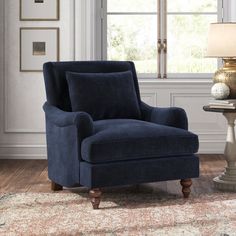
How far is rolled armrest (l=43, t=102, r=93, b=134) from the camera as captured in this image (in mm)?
3529

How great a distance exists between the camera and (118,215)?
3.30m

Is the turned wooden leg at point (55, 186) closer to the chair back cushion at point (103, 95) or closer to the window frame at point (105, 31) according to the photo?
the chair back cushion at point (103, 95)

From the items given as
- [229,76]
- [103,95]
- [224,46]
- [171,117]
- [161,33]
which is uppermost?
[161,33]

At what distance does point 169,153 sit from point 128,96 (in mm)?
658

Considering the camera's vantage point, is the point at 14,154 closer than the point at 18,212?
No

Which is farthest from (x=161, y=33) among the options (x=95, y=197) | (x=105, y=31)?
(x=95, y=197)

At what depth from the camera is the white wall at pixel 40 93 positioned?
17.7ft

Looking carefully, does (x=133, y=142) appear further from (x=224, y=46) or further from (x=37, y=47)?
(x=37, y=47)

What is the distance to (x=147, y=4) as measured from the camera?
5.74 metres

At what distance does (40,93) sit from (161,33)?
1317 millimetres

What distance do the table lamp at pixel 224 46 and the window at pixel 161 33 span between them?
159 centimetres

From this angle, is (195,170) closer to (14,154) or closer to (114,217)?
(114,217)

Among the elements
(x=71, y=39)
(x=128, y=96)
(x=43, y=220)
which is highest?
(x=71, y=39)

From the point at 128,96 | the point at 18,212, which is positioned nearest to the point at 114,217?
the point at 18,212
